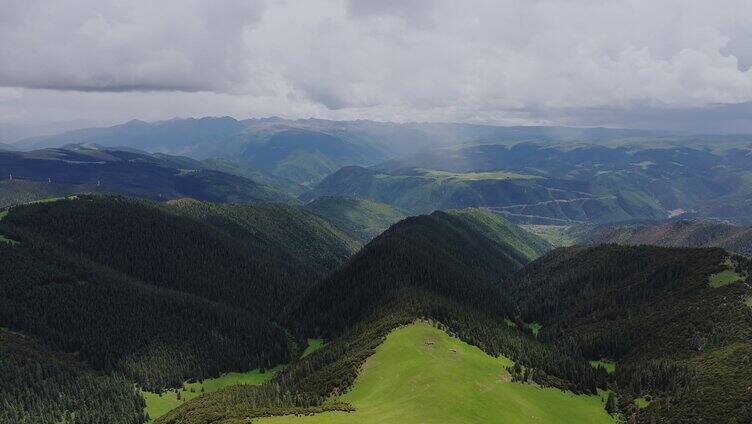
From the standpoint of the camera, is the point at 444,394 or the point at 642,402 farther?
the point at 642,402

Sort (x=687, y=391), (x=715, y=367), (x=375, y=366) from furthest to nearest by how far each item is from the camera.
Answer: (x=375, y=366) < (x=715, y=367) < (x=687, y=391)

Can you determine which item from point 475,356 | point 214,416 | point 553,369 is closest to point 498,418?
point 475,356

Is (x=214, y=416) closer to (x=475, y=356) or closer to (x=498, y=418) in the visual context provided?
(x=498, y=418)

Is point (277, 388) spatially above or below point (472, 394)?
below

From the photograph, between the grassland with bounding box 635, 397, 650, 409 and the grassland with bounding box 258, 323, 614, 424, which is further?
the grassland with bounding box 635, 397, 650, 409

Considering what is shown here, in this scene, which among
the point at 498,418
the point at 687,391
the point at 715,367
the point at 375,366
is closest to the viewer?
the point at 498,418

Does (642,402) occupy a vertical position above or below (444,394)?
below

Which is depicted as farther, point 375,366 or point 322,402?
point 375,366

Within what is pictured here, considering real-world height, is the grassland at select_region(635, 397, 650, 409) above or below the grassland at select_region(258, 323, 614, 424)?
below
